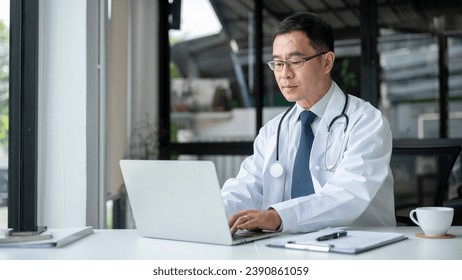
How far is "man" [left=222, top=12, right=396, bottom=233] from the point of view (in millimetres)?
2010

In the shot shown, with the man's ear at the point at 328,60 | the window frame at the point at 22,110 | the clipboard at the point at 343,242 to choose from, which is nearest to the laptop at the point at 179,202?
the clipboard at the point at 343,242

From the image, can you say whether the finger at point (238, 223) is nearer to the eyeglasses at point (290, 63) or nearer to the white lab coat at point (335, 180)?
the white lab coat at point (335, 180)

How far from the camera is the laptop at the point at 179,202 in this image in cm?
158

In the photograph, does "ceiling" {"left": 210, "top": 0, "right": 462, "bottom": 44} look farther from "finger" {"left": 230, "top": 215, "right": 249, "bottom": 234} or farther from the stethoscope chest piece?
"finger" {"left": 230, "top": 215, "right": 249, "bottom": 234}

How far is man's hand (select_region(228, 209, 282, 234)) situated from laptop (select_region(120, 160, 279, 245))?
0.02 metres

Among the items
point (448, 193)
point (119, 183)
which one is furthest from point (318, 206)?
point (448, 193)

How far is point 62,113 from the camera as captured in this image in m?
3.10

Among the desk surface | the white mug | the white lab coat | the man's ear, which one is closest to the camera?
the desk surface

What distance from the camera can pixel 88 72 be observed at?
3.27 metres

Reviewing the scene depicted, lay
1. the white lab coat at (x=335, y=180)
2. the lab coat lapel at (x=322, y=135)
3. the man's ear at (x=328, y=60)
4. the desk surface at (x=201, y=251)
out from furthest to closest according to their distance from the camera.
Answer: the man's ear at (x=328, y=60) → the lab coat lapel at (x=322, y=135) → the white lab coat at (x=335, y=180) → the desk surface at (x=201, y=251)

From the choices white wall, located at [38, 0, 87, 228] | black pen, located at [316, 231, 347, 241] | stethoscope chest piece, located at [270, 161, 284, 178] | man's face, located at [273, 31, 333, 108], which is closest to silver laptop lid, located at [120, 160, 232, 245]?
black pen, located at [316, 231, 347, 241]

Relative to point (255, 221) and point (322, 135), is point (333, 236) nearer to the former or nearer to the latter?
point (255, 221)

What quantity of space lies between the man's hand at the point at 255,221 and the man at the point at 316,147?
192 millimetres

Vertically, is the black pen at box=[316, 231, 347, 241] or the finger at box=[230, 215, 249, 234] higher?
the finger at box=[230, 215, 249, 234]
